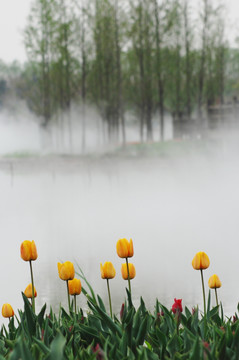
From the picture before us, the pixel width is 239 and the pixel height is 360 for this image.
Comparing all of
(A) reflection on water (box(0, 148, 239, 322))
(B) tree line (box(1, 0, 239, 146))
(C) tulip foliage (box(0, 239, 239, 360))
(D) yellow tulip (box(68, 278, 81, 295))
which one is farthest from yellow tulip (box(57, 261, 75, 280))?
(B) tree line (box(1, 0, 239, 146))

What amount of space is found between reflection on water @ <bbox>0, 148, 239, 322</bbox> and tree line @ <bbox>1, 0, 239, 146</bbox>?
7222 mm

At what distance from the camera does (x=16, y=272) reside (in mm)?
6062

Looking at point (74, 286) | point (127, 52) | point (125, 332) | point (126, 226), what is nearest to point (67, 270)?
point (74, 286)

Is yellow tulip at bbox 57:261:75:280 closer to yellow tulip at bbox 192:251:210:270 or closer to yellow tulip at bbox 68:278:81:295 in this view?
yellow tulip at bbox 68:278:81:295

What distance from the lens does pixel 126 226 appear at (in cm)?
877

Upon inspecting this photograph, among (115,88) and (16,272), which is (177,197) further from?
(115,88)

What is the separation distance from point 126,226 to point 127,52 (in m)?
19.6

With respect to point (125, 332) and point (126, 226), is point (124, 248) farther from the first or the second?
point (126, 226)

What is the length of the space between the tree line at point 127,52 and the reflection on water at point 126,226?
7.22 meters

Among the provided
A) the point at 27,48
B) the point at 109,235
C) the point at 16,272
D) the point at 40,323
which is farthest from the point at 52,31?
the point at 40,323

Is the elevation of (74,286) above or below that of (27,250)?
below

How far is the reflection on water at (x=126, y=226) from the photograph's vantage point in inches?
212

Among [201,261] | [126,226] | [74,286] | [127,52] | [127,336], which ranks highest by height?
[127,52]

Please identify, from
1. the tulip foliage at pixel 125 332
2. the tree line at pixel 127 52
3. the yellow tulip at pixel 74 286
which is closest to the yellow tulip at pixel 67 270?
the tulip foliage at pixel 125 332
